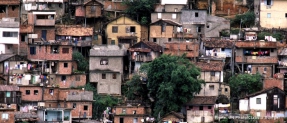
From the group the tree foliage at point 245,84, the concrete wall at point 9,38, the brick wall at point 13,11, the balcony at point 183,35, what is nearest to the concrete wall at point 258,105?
the tree foliage at point 245,84

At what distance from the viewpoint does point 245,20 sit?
9025cm

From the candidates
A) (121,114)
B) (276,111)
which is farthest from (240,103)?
(121,114)

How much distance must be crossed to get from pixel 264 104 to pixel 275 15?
10.2 m

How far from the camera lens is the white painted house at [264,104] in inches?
3199

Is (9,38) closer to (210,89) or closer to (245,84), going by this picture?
(210,89)

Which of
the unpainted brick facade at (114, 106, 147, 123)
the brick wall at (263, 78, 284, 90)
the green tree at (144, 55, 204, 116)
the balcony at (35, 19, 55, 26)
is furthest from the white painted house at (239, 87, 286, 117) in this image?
the balcony at (35, 19, 55, 26)

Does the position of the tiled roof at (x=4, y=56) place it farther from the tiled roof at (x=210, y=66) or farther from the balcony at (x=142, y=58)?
the tiled roof at (x=210, y=66)

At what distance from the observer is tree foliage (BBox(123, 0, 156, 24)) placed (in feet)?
295

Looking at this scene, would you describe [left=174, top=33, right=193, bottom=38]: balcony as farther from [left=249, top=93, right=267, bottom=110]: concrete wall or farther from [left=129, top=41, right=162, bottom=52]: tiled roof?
[left=249, top=93, right=267, bottom=110]: concrete wall

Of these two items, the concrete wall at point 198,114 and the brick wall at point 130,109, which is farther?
the concrete wall at point 198,114

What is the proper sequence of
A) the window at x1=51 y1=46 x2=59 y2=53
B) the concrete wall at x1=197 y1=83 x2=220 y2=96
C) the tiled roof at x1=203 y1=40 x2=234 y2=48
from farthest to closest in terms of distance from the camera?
the tiled roof at x1=203 y1=40 x2=234 y2=48 < the window at x1=51 y1=46 x2=59 y2=53 < the concrete wall at x1=197 y1=83 x2=220 y2=96

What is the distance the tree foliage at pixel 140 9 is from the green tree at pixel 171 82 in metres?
8.98

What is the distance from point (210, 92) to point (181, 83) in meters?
4.05

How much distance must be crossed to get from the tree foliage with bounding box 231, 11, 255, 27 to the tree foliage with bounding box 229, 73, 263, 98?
26.3ft
